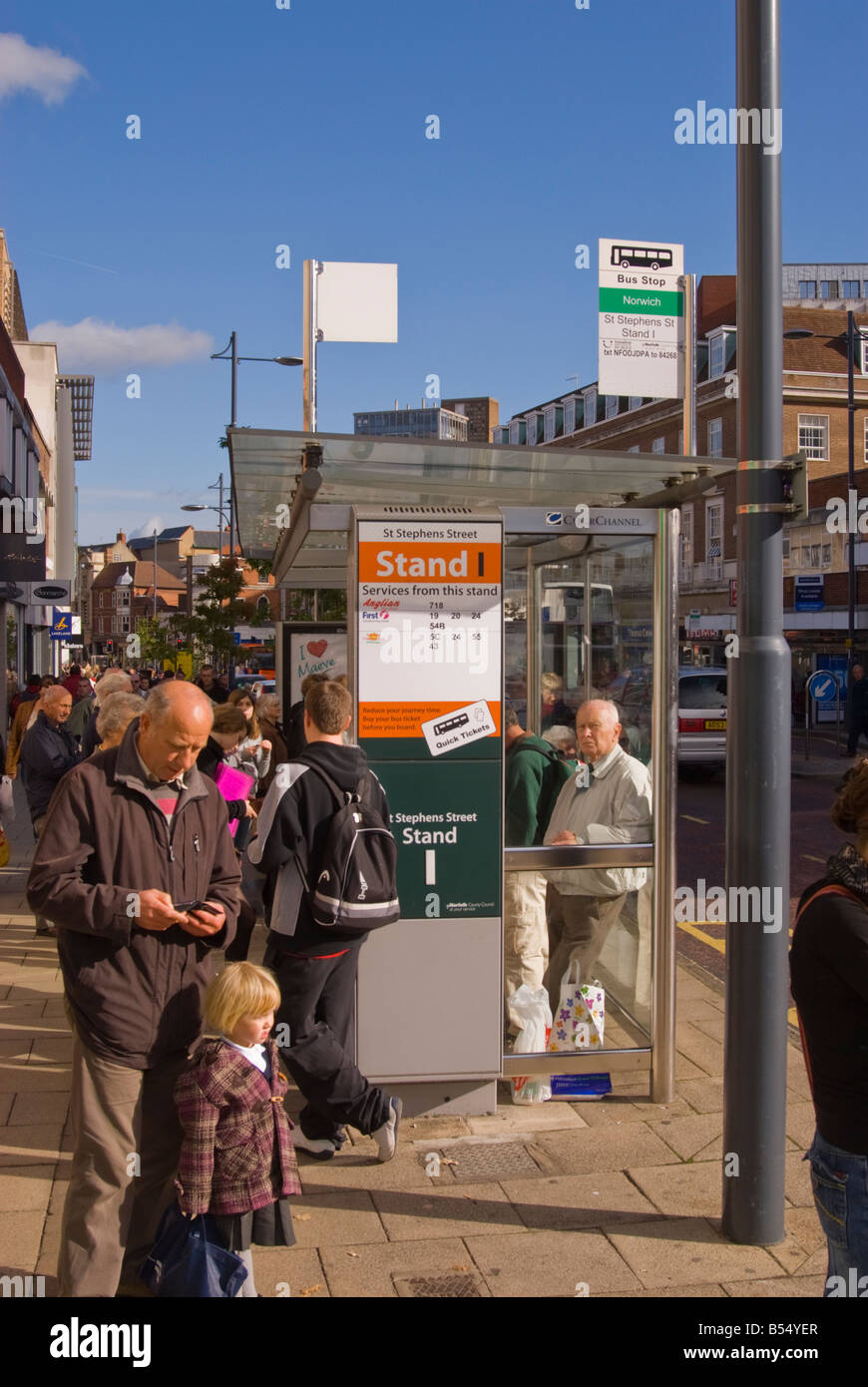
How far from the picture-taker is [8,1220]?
13.4 ft

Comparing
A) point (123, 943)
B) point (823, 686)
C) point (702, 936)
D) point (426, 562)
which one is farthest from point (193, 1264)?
point (823, 686)

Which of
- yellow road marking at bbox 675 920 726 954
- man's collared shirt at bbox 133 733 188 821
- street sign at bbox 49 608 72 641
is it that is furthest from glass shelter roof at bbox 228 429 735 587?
street sign at bbox 49 608 72 641

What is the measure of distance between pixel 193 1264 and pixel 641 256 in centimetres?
475

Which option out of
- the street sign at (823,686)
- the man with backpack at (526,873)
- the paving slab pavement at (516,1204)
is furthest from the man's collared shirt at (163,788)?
the street sign at (823,686)

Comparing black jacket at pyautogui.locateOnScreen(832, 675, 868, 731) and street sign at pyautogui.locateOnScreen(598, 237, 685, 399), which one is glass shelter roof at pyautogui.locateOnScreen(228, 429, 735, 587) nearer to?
street sign at pyautogui.locateOnScreen(598, 237, 685, 399)

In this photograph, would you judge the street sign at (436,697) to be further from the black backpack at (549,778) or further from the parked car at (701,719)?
the parked car at (701,719)

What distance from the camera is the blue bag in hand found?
3.13m

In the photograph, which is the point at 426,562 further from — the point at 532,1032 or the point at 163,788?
the point at 532,1032

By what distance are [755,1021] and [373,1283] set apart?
1.48 metres

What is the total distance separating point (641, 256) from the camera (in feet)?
18.8

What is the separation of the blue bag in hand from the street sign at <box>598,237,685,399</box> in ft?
13.4

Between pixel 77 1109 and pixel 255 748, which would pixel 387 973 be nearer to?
pixel 77 1109

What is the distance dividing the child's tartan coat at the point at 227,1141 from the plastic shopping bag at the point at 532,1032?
2.27 meters

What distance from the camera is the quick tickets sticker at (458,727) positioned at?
5102 millimetres
